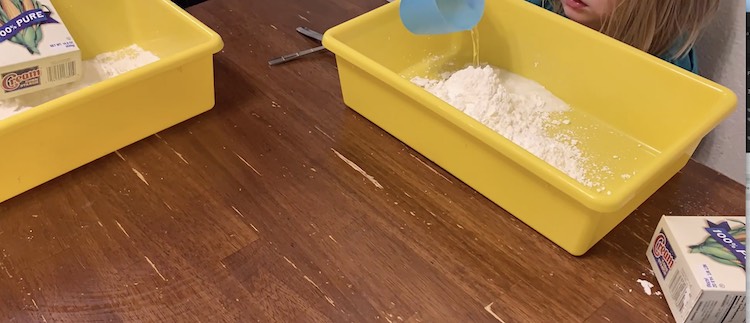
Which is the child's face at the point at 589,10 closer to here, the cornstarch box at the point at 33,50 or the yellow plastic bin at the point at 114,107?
the yellow plastic bin at the point at 114,107

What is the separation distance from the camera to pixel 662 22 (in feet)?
2.57

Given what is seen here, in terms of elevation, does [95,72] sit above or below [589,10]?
below

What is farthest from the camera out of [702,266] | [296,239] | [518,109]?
[518,109]

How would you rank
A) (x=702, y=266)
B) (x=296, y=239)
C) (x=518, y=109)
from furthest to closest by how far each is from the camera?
(x=518, y=109) < (x=296, y=239) < (x=702, y=266)

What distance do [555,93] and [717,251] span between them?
33 centimetres

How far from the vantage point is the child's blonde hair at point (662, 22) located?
0.76 meters

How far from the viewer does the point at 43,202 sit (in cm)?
69

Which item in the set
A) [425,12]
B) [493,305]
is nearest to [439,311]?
[493,305]

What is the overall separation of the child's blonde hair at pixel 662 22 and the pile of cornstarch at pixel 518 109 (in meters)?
0.12

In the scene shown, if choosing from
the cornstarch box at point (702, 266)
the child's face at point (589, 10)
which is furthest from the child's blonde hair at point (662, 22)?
the cornstarch box at point (702, 266)

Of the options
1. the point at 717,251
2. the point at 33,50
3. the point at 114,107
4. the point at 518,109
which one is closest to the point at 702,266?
the point at 717,251

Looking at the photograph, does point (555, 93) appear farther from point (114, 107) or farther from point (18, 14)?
point (18, 14)

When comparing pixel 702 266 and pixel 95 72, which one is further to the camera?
pixel 95 72

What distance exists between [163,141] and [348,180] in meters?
0.24
